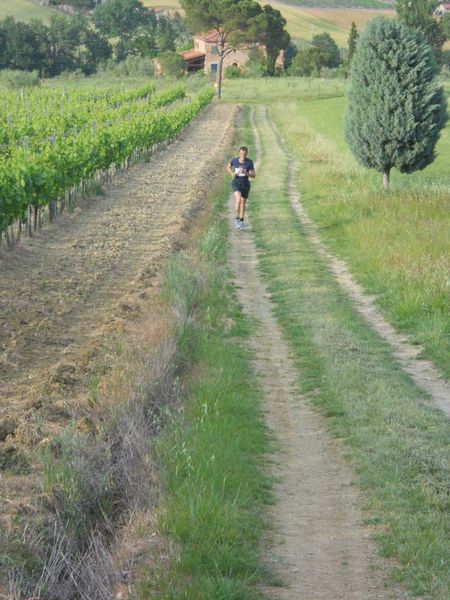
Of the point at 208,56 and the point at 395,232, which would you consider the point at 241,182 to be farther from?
the point at 208,56

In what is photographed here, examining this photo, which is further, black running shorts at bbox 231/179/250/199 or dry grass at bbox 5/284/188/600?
black running shorts at bbox 231/179/250/199

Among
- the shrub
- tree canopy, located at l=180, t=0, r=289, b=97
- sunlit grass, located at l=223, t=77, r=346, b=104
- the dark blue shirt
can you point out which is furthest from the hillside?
the dark blue shirt

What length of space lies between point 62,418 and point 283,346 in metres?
3.68

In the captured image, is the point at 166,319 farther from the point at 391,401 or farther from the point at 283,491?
the point at 283,491

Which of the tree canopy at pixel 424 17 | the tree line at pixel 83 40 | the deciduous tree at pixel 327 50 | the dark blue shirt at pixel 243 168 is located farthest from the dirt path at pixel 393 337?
the deciduous tree at pixel 327 50

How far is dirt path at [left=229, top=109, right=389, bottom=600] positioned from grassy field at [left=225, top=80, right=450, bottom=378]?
7.28ft

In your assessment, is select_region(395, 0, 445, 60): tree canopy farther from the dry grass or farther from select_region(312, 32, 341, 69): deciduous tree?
the dry grass

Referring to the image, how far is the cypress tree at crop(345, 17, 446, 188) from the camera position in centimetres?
2361

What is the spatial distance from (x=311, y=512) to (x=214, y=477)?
2.14 feet

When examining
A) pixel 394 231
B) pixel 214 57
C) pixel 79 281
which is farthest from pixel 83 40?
pixel 79 281

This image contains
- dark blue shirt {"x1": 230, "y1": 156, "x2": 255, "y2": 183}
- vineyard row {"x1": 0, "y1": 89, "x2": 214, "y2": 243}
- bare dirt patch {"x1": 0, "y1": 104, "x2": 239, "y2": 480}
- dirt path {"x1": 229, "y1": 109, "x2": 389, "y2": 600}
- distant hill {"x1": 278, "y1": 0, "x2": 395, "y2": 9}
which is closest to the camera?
dirt path {"x1": 229, "y1": 109, "x2": 389, "y2": 600}

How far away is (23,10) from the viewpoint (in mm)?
119188

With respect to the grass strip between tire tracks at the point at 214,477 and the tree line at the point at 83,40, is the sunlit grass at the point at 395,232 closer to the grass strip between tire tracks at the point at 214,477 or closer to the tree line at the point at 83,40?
the grass strip between tire tracks at the point at 214,477

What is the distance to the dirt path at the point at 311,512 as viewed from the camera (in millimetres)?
5914
